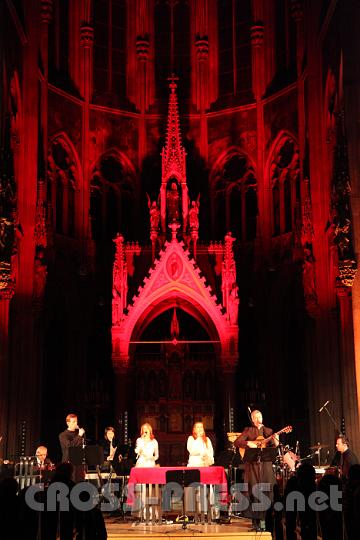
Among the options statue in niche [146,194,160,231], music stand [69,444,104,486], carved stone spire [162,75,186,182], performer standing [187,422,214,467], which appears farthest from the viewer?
carved stone spire [162,75,186,182]

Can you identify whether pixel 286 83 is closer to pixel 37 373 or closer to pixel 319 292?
pixel 319 292

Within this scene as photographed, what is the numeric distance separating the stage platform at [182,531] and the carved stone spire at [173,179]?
12493 mm

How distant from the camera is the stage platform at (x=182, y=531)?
544 inches

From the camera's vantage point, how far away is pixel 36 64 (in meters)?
25.1

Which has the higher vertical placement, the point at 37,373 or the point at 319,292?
the point at 319,292

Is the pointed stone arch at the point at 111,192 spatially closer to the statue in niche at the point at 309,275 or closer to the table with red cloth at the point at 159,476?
the statue in niche at the point at 309,275

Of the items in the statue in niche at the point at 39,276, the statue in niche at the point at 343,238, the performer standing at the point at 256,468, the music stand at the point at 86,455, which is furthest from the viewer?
the statue in niche at the point at 39,276

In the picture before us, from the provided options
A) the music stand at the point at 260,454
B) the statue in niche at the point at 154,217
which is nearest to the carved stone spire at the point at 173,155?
the statue in niche at the point at 154,217

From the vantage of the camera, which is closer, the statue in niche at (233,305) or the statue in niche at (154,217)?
the statue in niche at (233,305)

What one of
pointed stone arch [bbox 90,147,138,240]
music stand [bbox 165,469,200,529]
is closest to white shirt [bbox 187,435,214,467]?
music stand [bbox 165,469,200,529]

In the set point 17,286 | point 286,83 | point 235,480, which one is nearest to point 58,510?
point 235,480

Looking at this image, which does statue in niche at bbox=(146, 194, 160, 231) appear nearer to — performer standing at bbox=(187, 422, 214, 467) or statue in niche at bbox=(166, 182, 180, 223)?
statue in niche at bbox=(166, 182, 180, 223)

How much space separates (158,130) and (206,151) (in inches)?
74.6

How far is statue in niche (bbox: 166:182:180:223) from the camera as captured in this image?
26.8 metres
